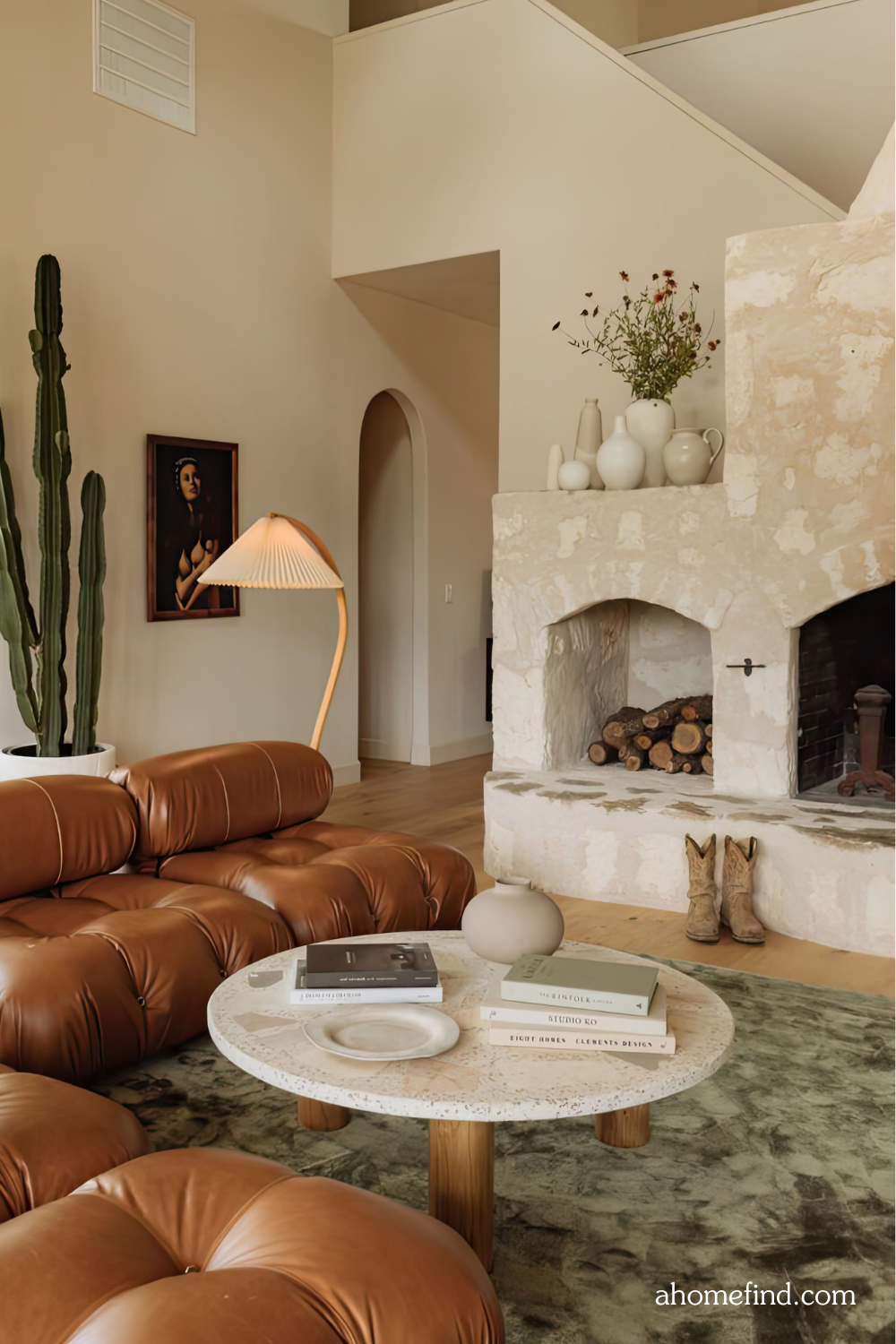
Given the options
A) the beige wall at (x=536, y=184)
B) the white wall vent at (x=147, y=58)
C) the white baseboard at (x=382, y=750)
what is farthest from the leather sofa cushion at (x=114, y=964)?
the white baseboard at (x=382, y=750)

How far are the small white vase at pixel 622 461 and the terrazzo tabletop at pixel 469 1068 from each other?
111 inches

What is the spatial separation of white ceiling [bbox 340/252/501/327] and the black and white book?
4491mm

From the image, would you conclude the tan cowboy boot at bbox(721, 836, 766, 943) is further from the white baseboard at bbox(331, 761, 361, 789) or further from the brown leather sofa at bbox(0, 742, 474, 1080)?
the white baseboard at bbox(331, 761, 361, 789)

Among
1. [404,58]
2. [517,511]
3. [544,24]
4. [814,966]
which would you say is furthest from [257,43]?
[814,966]

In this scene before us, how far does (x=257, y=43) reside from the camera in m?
5.85

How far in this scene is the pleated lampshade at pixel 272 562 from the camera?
395 centimetres

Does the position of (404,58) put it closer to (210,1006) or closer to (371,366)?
(371,366)

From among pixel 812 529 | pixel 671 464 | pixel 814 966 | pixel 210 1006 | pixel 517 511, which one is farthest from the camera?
pixel 517 511

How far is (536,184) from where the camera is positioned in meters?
5.55

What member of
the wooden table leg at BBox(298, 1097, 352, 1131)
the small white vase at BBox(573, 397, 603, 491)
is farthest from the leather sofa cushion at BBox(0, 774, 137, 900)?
the small white vase at BBox(573, 397, 603, 491)

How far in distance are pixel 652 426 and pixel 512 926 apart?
305 centimetres

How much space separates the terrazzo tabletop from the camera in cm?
164

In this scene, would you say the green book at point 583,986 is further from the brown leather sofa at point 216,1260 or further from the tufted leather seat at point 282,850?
the tufted leather seat at point 282,850

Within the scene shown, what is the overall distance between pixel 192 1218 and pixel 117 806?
1.80 meters
